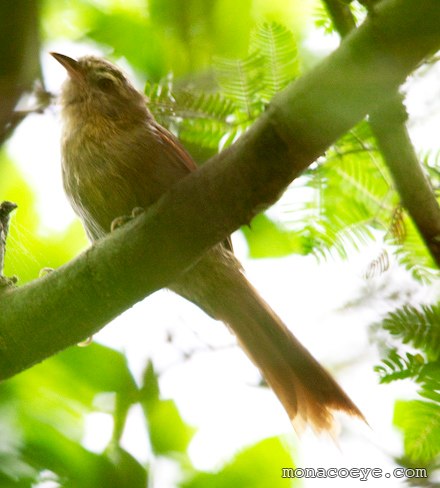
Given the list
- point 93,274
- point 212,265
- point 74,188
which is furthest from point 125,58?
point 93,274

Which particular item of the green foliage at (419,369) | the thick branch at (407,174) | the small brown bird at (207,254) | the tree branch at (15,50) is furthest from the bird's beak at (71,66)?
the tree branch at (15,50)

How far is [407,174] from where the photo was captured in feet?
6.96

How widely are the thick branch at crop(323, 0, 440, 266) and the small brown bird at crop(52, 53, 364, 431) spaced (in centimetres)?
134

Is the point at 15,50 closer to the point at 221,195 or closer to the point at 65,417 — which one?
the point at 221,195

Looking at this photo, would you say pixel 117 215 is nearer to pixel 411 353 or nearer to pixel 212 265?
pixel 212 265

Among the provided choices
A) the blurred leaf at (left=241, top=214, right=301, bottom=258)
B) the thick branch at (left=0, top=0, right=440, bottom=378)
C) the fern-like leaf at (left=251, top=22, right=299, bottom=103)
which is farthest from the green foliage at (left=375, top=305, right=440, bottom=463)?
the blurred leaf at (left=241, top=214, right=301, bottom=258)

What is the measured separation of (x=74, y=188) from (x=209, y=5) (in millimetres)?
1580

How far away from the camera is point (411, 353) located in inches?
75.3

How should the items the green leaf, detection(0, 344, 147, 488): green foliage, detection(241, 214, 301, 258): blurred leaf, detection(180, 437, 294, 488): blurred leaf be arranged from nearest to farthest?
the green leaf → detection(0, 344, 147, 488): green foliage → detection(180, 437, 294, 488): blurred leaf → detection(241, 214, 301, 258): blurred leaf

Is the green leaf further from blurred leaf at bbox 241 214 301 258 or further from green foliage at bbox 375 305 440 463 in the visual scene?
→ blurred leaf at bbox 241 214 301 258

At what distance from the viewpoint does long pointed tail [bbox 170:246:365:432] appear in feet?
11.1

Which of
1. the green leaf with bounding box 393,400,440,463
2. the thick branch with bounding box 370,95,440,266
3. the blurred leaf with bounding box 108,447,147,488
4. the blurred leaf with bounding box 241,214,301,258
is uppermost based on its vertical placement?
the blurred leaf with bounding box 241,214,301,258

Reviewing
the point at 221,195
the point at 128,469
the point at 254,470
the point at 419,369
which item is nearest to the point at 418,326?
the point at 419,369

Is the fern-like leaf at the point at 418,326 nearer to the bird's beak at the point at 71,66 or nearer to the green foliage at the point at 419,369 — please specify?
the green foliage at the point at 419,369
